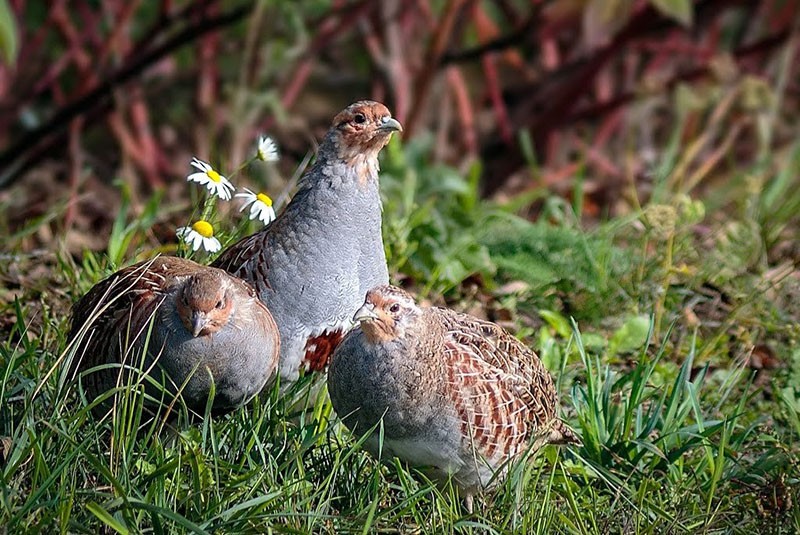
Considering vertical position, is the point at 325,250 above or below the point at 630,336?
above

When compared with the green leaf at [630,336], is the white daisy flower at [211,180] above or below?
above

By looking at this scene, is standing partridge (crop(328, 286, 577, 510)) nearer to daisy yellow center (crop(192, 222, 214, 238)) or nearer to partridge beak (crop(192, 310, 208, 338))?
partridge beak (crop(192, 310, 208, 338))

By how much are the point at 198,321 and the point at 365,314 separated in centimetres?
48

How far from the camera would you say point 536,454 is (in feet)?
12.4

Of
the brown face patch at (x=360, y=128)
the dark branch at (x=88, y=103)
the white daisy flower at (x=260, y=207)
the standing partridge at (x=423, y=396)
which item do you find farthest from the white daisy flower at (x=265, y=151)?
the dark branch at (x=88, y=103)

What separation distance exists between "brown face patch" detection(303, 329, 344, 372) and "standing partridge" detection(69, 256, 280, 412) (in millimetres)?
237

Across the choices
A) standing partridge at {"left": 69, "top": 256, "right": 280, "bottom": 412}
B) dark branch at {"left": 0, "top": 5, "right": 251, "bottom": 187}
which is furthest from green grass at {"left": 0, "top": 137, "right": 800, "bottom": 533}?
dark branch at {"left": 0, "top": 5, "right": 251, "bottom": 187}

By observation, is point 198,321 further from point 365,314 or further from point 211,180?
point 211,180

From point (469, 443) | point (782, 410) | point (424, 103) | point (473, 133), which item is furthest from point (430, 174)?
point (469, 443)

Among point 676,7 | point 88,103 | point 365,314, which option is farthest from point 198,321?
point 88,103

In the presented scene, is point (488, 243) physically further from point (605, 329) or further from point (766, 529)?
point (766, 529)

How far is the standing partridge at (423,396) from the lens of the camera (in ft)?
11.6

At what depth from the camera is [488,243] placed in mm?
5520

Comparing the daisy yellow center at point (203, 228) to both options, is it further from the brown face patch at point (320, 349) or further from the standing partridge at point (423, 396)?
the standing partridge at point (423, 396)
